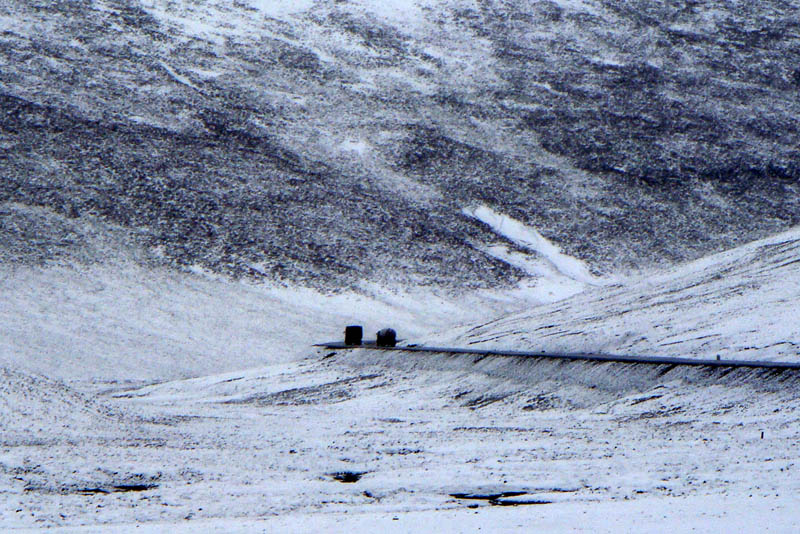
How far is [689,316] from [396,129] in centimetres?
1967

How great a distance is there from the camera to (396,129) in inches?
1257

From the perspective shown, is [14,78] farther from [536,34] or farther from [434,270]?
[536,34]

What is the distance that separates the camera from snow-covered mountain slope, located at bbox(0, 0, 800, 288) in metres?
26.0

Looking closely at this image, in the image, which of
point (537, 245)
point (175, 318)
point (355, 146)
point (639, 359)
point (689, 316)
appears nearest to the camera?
point (639, 359)

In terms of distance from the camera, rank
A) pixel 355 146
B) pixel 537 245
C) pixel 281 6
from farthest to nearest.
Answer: pixel 281 6, pixel 355 146, pixel 537 245

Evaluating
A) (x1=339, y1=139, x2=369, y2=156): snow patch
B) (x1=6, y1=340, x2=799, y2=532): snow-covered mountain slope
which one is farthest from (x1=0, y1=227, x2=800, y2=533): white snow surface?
(x1=339, y1=139, x2=369, y2=156): snow patch

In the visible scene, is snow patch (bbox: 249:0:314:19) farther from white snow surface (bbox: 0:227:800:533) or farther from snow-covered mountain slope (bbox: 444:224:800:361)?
snow-covered mountain slope (bbox: 444:224:800:361)

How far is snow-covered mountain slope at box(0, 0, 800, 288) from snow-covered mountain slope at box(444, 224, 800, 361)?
25.8 feet

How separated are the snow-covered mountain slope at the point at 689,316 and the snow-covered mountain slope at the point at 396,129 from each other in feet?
25.8

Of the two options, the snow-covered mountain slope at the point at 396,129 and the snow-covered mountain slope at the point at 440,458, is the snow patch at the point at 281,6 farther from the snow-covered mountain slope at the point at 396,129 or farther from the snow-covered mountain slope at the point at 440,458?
the snow-covered mountain slope at the point at 440,458

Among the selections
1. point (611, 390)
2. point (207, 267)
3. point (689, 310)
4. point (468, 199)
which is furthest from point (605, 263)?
point (611, 390)

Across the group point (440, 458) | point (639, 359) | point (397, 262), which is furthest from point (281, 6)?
point (440, 458)

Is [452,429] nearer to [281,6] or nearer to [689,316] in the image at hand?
[689,316]

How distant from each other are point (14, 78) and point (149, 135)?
457 centimetres
